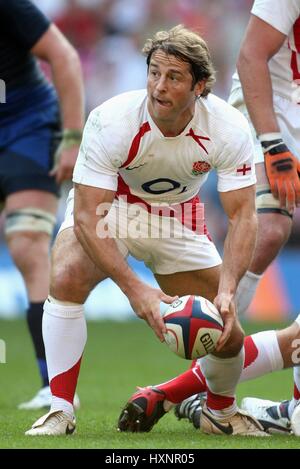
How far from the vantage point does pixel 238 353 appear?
16.2ft

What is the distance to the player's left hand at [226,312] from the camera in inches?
181

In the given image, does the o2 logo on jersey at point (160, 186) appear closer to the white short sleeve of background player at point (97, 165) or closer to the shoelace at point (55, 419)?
the white short sleeve of background player at point (97, 165)

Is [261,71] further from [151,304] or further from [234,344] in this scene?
[151,304]

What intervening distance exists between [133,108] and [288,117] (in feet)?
4.08

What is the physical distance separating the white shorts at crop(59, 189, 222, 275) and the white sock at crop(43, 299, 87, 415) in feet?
1.20

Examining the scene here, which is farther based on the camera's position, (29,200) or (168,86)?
(29,200)

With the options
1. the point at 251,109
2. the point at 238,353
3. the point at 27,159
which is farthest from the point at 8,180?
the point at 238,353

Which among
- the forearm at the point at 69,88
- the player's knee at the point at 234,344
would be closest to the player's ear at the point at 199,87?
the player's knee at the point at 234,344

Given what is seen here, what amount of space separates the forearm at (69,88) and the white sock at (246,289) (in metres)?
1.54

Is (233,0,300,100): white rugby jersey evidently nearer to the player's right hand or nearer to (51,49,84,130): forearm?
(51,49,84,130): forearm

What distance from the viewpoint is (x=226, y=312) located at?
15.1 ft

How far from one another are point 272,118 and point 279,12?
0.50 meters

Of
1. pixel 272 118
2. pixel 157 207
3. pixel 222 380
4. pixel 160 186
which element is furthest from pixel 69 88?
pixel 222 380
